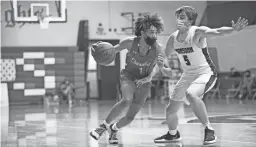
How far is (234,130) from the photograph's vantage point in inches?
296

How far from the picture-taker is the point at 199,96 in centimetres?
602

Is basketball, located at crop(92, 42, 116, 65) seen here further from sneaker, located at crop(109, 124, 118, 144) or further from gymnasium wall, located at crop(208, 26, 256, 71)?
gymnasium wall, located at crop(208, 26, 256, 71)

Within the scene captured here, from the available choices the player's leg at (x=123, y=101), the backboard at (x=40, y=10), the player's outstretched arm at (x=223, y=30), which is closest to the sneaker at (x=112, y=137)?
the player's leg at (x=123, y=101)

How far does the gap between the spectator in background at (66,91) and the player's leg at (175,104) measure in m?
14.3

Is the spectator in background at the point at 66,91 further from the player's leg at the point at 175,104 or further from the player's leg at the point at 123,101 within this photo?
the player's leg at the point at 123,101

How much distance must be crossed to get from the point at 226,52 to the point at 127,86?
655 inches

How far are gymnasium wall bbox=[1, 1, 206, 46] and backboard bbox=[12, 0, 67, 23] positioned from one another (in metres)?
1.19

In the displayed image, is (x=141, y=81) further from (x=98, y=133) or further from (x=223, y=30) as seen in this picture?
(x=223, y=30)

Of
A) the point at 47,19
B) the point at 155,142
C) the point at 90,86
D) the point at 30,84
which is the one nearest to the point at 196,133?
the point at 155,142

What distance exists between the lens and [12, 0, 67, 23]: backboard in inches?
718

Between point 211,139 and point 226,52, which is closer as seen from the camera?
point 211,139

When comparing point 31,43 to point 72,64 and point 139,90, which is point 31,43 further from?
point 139,90

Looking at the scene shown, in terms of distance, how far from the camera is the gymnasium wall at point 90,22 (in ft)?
71.4

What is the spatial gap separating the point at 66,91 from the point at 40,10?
3288mm
